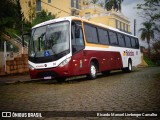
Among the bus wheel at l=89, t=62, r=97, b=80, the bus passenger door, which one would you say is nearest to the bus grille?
the bus passenger door

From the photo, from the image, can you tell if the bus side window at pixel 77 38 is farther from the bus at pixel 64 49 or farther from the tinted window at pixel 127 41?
the tinted window at pixel 127 41

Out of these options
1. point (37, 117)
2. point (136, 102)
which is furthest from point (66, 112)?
point (136, 102)

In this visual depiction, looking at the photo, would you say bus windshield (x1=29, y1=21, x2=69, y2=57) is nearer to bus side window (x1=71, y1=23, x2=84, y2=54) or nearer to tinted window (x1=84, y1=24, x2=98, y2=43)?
bus side window (x1=71, y1=23, x2=84, y2=54)

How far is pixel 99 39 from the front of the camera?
16500mm

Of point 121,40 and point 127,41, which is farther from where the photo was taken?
point 127,41

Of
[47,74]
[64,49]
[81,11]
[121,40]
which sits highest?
[81,11]

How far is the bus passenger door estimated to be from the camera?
1324cm

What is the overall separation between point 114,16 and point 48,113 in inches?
2142

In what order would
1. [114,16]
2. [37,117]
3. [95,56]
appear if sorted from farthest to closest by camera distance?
[114,16] < [95,56] < [37,117]

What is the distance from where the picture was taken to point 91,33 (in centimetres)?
1545

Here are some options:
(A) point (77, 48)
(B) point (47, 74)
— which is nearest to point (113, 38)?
(A) point (77, 48)

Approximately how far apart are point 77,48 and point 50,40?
1385 mm

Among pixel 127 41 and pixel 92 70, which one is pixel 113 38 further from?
pixel 92 70

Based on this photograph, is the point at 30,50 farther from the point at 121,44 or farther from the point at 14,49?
the point at 121,44
